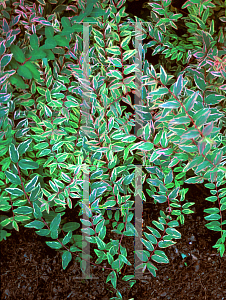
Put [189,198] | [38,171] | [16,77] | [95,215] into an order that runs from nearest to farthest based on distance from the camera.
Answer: [16,77] → [95,215] → [38,171] → [189,198]

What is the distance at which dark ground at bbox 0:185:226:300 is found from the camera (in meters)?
1.16

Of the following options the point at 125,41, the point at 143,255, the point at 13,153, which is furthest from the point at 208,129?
the point at 13,153

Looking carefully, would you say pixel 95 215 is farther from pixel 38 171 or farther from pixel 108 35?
pixel 108 35

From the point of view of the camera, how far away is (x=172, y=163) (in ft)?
3.17

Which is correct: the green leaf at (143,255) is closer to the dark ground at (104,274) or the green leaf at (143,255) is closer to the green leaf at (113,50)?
the dark ground at (104,274)

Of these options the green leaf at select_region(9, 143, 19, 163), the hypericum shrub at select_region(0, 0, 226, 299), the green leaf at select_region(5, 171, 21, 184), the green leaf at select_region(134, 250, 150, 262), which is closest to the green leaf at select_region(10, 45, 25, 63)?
the hypericum shrub at select_region(0, 0, 226, 299)

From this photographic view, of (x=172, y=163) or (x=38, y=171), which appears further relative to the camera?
(x=38, y=171)

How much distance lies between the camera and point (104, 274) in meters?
1.17

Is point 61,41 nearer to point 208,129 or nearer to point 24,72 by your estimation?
point 24,72

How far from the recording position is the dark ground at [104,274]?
1155mm

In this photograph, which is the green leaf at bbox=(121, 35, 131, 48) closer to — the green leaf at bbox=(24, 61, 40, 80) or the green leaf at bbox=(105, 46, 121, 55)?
the green leaf at bbox=(105, 46, 121, 55)

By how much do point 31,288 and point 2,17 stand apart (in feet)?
3.90

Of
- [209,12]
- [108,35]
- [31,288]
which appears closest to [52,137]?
[108,35]

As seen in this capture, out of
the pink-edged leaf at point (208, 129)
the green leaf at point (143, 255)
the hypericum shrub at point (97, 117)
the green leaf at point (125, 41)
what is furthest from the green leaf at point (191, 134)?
the green leaf at point (143, 255)
